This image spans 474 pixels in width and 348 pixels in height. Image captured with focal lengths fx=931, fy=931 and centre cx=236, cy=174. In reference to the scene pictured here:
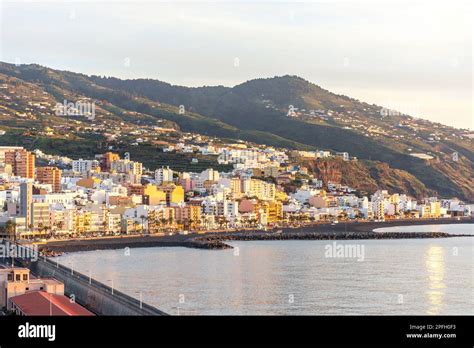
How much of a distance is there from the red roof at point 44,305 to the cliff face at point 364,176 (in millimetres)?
46848

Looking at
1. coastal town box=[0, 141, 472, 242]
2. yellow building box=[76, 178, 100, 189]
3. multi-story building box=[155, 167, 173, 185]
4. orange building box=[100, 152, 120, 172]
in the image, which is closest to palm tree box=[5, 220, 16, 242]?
coastal town box=[0, 141, 472, 242]

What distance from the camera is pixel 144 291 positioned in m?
14.4

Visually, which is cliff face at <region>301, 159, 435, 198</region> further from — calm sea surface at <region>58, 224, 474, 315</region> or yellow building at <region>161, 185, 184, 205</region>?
calm sea surface at <region>58, 224, 474, 315</region>

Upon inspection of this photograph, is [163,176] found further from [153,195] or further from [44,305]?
[44,305]

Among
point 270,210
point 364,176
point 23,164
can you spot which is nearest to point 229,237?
point 270,210

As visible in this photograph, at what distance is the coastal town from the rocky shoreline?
137 cm

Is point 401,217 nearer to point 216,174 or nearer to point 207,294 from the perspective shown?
point 216,174

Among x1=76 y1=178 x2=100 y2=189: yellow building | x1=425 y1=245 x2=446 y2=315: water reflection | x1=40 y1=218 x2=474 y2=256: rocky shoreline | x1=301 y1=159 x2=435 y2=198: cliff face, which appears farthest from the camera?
x1=301 y1=159 x2=435 y2=198: cliff face

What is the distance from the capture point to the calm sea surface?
520 inches

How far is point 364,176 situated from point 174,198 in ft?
70.3

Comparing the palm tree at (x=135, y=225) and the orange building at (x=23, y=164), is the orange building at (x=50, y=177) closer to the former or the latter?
the orange building at (x=23, y=164)

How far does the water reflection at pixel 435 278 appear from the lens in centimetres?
1375
